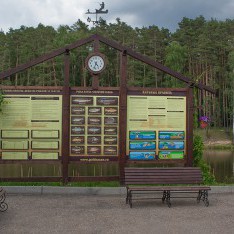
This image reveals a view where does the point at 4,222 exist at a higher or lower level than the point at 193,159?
lower

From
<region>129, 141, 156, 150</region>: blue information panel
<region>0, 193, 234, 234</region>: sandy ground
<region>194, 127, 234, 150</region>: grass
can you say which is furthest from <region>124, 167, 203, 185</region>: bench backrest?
<region>194, 127, 234, 150</region>: grass

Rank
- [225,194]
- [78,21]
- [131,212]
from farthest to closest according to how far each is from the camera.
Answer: [78,21] < [225,194] < [131,212]

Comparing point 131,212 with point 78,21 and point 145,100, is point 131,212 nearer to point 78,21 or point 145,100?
point 145,100

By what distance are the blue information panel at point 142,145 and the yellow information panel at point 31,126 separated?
2.49 m

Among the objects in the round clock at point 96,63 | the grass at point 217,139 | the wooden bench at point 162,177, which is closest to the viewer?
the wooden bench at point 162,177

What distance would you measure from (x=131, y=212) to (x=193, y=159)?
4.41 metres

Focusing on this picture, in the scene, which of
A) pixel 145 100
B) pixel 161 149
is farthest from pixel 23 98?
pixel 161 149

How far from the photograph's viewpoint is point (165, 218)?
9164mm

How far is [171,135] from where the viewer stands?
1318 centimetres

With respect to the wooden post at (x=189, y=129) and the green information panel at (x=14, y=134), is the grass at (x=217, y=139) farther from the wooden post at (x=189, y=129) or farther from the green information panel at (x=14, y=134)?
the green information panel at (x=14, y=134)

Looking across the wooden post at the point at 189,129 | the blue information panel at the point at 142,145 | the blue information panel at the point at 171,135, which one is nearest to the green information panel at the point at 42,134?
the blue information panel at the point at 142,145

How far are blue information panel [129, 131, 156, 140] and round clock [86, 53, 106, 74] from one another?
8.00 feet

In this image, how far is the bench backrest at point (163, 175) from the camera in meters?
11.5

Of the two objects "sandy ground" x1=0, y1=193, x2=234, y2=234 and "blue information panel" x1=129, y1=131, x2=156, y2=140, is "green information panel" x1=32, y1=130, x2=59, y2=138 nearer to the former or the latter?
"sandy ground" x1=0, y1=193, x2=234, y2=234
